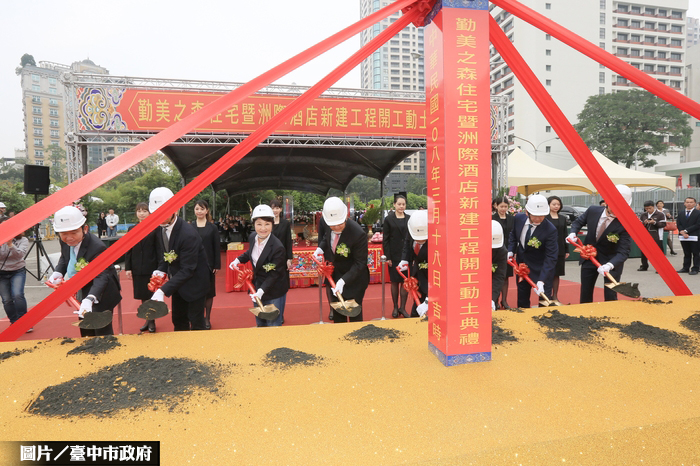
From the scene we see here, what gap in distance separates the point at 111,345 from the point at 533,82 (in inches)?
102

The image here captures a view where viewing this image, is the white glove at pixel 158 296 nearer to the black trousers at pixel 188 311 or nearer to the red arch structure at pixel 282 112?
the red arch structure at pixel 282 112

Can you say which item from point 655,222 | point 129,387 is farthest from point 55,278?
point 655,222

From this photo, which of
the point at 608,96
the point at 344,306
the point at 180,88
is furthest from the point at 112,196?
→ the point at 608,96

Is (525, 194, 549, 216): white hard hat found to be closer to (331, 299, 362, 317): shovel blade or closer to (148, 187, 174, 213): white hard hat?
(331, 299, 362, 317): shovel blade

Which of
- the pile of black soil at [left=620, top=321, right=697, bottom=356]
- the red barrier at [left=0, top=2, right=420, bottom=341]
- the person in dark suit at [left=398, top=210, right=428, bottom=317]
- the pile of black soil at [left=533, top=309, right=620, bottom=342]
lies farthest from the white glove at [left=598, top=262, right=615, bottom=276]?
the red barrier at [left=0, top=2, right=420, bottom=341]

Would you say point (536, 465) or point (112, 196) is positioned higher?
point (112, 196)

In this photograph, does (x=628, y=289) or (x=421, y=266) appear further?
(x=421, y=266)

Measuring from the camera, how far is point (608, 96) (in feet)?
105

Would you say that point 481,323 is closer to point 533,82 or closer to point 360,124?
point 533,82

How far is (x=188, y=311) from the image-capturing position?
10.5ft

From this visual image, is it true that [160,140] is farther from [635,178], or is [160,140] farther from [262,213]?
[635,178]

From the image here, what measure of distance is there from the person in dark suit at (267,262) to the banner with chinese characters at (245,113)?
3.83m

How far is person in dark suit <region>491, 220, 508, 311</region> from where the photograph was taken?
3133mm

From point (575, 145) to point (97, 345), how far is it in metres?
2.78
